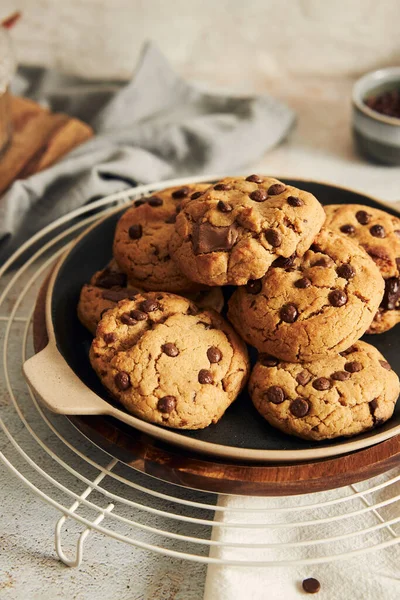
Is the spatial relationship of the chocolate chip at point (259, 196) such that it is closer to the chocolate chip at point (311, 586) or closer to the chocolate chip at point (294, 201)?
the chocolate chip at point (294, 201)

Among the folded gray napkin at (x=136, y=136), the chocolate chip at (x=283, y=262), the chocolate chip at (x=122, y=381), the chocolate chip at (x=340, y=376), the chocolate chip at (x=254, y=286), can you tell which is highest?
the chocolate chip at (x=283, y=262)

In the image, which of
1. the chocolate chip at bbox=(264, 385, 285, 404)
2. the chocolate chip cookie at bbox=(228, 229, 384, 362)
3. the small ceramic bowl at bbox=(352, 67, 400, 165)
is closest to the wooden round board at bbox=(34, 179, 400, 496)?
the chocolate chip at bbox=(264, 385, 285, 404)

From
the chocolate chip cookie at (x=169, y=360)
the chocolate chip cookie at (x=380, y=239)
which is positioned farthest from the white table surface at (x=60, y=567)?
the chocolate chip cookie at (x=380, y=239)

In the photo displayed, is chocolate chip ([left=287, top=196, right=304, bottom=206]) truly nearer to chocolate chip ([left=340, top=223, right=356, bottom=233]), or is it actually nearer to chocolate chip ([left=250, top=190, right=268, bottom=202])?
chocolate chip ([left=250, top=190, right=268, bottom=202])

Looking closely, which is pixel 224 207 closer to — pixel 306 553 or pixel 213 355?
pixel 213 355

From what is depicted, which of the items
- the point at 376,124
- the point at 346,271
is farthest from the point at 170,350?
the point at 376,124

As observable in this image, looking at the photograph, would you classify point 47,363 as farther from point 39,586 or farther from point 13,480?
point 39,586
